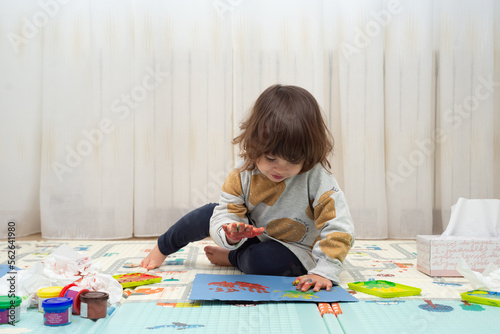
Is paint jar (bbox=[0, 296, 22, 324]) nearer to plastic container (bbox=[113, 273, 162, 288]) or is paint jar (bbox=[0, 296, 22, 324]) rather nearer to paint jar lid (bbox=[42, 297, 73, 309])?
paint jar lid (bbox=[42, 297, 73, 309])

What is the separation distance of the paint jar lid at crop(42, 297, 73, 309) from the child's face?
43 centimetres

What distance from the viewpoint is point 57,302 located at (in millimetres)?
719

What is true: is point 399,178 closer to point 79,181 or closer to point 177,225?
point 177,225

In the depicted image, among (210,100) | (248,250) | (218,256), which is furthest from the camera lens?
(210,100)

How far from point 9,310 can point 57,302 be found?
0.07 m

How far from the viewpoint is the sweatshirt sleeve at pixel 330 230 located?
37.6 inches

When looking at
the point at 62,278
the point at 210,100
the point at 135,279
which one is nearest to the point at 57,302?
the point at 62,278

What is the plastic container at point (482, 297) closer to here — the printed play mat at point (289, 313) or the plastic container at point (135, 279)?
the printed play mat at point (289, 313)

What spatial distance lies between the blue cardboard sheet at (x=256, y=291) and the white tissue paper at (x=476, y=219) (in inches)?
16.2

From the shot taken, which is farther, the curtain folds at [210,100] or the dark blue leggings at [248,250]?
the curtain folds at [210,100]

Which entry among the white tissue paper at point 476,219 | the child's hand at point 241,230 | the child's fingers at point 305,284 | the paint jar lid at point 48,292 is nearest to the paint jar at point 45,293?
the paint jar lid at point 48,292

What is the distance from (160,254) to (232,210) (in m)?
0.24

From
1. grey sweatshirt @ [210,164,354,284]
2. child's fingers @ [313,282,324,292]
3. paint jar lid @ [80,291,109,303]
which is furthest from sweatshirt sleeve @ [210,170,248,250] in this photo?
paint jar lid @ [80,291,109,303]

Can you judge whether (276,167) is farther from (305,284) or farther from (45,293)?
(45,293)
